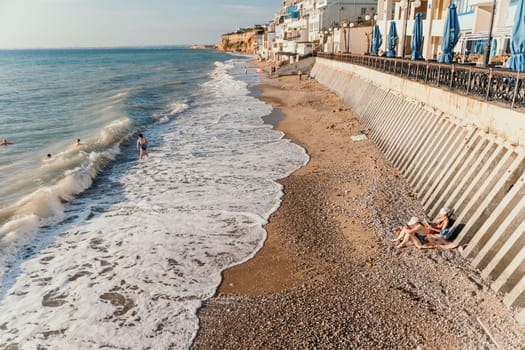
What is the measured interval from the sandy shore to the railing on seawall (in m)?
4.07

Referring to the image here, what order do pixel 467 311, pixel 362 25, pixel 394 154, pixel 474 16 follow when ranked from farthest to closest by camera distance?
1. pixel 362 25
2. pixel 474 16
3. pixel 394 154
4. pixel 467 311

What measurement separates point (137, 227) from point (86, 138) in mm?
14965

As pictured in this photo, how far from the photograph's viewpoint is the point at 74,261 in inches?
410

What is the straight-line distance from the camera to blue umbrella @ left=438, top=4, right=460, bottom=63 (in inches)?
642

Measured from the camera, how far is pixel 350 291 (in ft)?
28.2

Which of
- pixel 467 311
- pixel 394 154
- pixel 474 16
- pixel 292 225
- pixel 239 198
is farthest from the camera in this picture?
pixel 474 16

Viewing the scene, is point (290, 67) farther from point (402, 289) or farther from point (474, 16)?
point (402, 289)

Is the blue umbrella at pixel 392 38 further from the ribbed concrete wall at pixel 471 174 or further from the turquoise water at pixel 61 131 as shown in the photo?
the turquoise water at pixel 61 131

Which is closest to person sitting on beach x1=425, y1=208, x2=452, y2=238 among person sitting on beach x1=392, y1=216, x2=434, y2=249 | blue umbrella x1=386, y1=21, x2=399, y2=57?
person sitting on beach x1=392, y1=216, x2=434, y2=249

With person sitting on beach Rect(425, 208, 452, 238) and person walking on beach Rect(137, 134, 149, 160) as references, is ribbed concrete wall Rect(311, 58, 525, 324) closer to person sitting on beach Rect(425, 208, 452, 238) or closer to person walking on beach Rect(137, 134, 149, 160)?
person sitting on beach Rect(425, 208, 452, 238)

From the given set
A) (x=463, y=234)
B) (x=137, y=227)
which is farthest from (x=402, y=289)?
(x=137, y=227)

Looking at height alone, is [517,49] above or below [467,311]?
above

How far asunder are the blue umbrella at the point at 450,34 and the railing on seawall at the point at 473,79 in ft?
3.20

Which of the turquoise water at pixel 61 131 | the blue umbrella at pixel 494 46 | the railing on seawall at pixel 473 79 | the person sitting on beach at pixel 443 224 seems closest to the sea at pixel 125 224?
the turquoise water at pixel 61 131
